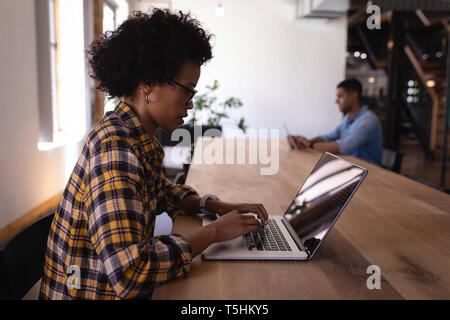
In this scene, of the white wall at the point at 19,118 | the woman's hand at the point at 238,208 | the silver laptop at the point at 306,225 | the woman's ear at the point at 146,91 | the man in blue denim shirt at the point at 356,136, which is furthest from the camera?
the man in blue denim shirt at the point at 356,136

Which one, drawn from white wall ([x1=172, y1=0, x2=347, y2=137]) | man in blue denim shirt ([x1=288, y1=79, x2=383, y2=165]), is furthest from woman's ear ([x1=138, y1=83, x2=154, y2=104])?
white wall ([x1=172, y1=0, x2=347, y2=137])

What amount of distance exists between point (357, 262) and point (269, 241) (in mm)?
226

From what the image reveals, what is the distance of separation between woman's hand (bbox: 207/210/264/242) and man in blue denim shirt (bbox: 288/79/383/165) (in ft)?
7.34

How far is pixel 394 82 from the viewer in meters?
7.46

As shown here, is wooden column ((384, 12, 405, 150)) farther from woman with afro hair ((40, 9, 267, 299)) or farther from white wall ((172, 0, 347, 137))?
woman with afro hair ((40, 9, 267, 299))

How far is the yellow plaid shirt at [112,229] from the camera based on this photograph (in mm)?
745

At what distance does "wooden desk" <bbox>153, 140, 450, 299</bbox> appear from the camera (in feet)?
2.51

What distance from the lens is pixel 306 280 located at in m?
0.81

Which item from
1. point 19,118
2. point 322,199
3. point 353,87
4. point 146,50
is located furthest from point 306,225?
point 353,87

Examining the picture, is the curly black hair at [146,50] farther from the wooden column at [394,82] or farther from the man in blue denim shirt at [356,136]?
the wooden column at [394,82]

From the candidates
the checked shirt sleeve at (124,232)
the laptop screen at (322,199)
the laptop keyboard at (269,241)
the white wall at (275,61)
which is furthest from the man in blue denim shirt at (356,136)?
the white wall at (275,61)

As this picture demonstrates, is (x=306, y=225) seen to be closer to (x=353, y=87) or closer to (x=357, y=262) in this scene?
(x=357, y=262)

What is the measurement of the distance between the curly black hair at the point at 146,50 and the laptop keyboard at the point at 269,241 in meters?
0.48

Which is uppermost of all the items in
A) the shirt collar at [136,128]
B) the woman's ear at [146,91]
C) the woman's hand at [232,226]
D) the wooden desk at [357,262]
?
the woman's ear at [146,91]
